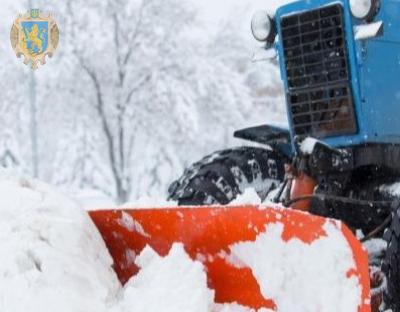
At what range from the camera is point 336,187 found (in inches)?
167

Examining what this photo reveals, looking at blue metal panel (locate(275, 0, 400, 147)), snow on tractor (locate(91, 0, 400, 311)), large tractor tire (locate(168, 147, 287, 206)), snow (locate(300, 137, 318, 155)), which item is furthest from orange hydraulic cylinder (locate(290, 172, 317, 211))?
large tractor tire (locate(168, 147, 287, 206))

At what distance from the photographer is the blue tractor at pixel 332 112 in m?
4.18

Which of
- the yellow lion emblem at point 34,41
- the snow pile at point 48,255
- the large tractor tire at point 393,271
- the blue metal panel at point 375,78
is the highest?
the yellow lion emblem at point 34,41

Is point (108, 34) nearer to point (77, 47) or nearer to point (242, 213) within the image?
point (77, 47)

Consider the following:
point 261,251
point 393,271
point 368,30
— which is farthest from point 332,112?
point 261,251

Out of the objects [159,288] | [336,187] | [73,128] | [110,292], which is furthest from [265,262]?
[73,128]

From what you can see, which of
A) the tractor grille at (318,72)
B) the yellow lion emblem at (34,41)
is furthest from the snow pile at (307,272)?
the yellow lion emblem at (34,41)

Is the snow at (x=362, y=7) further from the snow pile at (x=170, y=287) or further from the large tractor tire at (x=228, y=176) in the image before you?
the snow pile at (x=170, y=287)

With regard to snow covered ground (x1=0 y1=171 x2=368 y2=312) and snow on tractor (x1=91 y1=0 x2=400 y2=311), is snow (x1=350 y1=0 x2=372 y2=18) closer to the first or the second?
snow on tractor (x1=91 y1=0 x2=400 y2=311)

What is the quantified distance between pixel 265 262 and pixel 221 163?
1.69 m

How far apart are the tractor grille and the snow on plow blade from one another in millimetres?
1507

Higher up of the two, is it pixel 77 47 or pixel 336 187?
pixel 77 47

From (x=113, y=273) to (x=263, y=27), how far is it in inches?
81.5

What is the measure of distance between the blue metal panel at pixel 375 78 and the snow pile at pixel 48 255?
5.70 ft
